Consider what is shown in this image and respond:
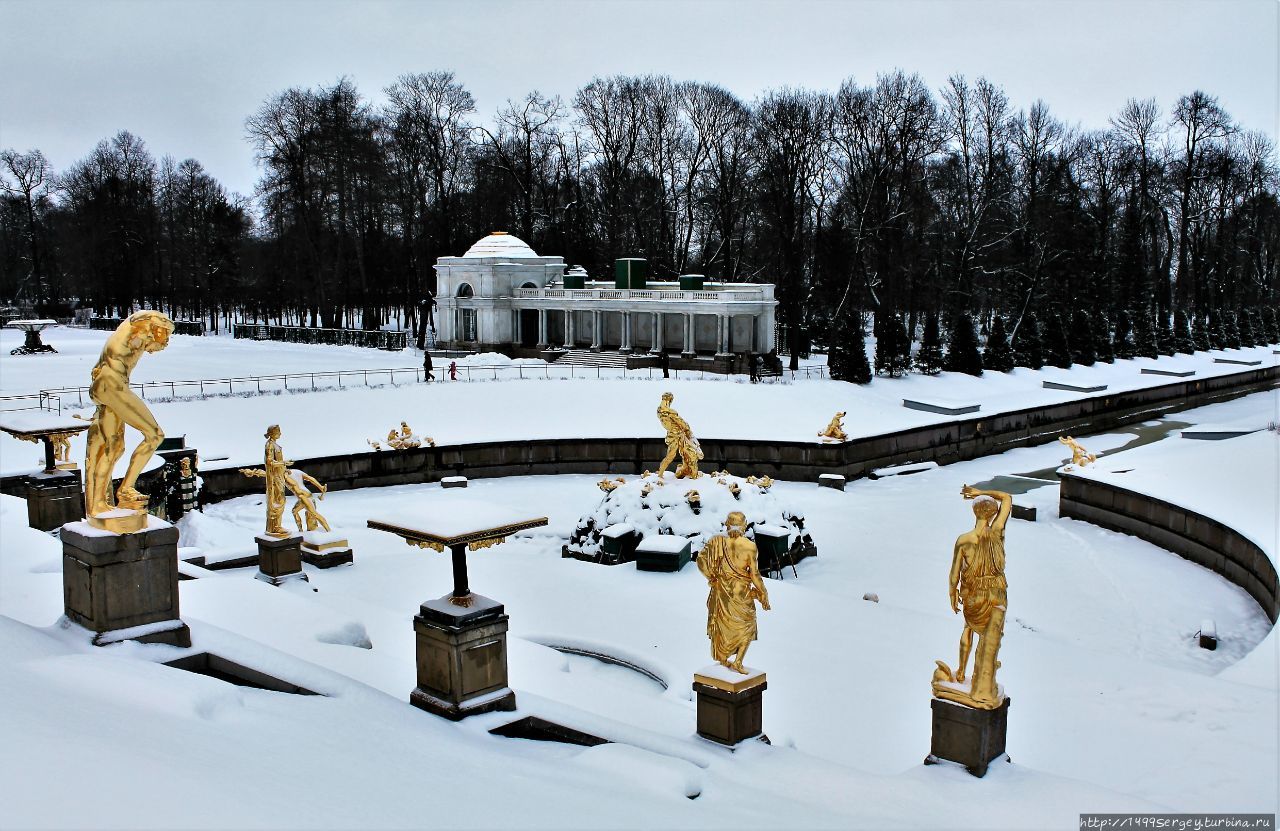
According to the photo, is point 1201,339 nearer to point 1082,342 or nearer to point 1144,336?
point 1144,336

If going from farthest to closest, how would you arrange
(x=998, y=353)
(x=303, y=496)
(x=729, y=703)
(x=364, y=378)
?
1. (x=998, y=353)
2. (x=364, y=378)
3. (x=303, y=496)
4. (x=729, y=703)

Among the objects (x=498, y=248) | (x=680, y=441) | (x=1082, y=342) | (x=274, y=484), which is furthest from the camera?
(x=1082, y=342)

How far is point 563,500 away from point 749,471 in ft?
22.5

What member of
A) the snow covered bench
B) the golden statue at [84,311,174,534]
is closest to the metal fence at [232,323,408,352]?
the snow covered bench

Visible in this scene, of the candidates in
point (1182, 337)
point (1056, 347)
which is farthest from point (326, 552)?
point (1182, 337)

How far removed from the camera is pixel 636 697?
464 inches

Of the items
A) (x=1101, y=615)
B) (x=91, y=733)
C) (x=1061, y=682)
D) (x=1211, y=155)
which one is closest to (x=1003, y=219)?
(x=1211, y=155)

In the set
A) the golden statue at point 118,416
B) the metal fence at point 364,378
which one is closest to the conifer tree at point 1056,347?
the metal fence at point 364,378

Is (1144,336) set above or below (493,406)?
above

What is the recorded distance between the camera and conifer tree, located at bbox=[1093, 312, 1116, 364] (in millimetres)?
55803

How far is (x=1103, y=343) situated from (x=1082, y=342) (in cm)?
266

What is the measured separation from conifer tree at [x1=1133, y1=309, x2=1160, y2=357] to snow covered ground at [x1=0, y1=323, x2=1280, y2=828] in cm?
3696

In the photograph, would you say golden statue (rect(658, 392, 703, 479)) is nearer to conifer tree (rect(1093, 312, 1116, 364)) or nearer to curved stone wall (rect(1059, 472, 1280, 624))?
curved stone wall (rect(1059, 472, 1280, 624))

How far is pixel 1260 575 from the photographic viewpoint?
18.6 meters
